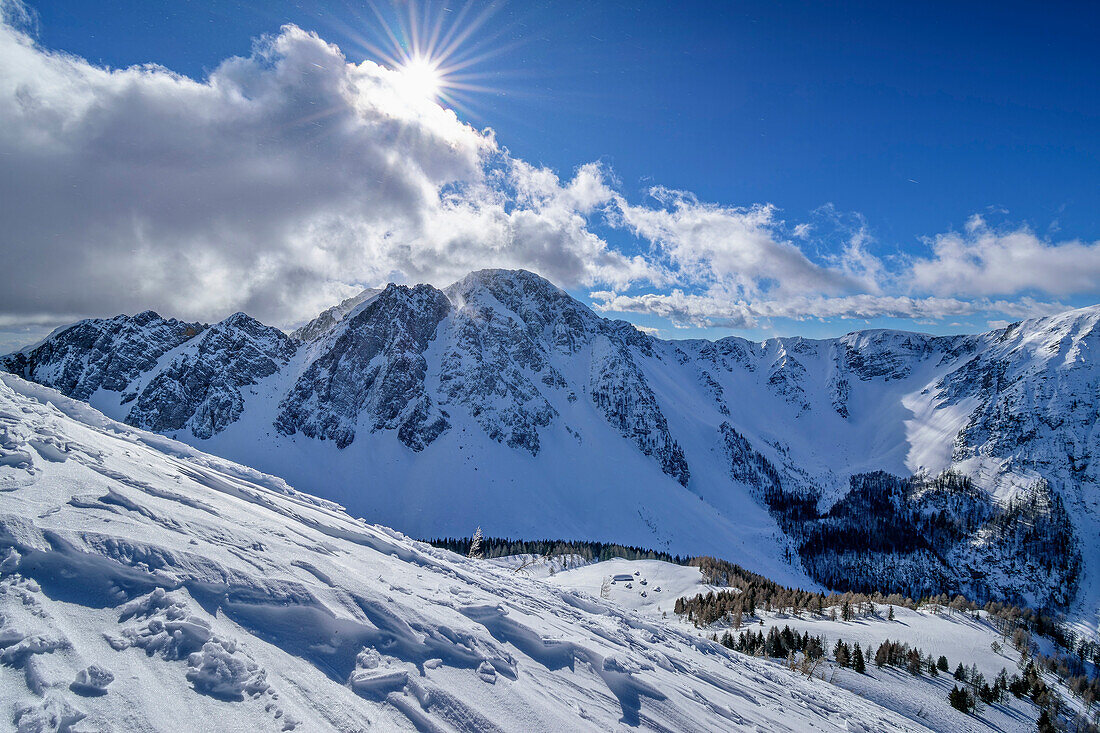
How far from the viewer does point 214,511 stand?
7191mm

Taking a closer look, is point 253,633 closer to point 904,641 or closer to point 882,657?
point 882,657

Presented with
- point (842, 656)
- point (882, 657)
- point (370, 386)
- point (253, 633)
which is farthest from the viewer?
point (370, 386)

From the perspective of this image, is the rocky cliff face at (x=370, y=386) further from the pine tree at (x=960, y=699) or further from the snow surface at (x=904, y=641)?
the pine tree at (x=960, y=699)

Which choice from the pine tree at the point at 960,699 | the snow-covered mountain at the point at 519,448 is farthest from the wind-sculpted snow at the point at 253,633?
the snow-covered mountain at the point at 519,448

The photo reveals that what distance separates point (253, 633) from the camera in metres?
4.64

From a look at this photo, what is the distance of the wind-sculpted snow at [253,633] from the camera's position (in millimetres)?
3590

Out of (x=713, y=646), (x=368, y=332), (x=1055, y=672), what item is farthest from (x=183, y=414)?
(x=1055, y=672)

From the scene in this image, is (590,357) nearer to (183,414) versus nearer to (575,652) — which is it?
(183,414)

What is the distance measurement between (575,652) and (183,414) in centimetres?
15575

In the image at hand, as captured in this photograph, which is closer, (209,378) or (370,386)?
(209,378)

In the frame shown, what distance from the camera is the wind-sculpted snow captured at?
359 centimetres

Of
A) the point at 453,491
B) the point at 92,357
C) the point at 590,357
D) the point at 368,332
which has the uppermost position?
the point at 590,357

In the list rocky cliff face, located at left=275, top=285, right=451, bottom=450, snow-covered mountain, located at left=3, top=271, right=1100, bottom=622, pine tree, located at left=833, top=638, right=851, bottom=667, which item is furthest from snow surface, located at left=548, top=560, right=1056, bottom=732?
rocky cliff face, located at left=275, top=285, right=451, bottom=450

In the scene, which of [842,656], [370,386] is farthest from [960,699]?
[370,386]
